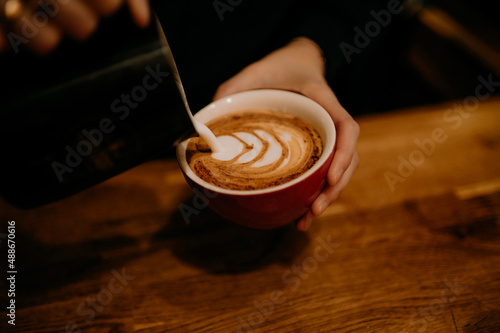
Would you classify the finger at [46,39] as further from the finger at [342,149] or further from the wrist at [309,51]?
the wrist at [309,51]

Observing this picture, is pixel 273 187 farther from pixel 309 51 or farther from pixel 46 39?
pixel 309 51

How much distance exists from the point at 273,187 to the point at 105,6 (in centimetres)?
39

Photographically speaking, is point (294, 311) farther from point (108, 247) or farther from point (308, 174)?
point (108, 247)

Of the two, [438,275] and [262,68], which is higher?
[262,68]

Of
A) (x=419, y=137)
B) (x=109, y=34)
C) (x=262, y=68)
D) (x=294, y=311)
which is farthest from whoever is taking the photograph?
(x=419, y=137)

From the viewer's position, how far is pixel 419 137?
1.09m

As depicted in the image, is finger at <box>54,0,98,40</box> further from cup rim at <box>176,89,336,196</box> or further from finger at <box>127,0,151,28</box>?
cup rim at <box>176,89,336,196</box>

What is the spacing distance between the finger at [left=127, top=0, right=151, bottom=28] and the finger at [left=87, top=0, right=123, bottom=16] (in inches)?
1.0

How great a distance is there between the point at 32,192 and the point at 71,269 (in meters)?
0.34

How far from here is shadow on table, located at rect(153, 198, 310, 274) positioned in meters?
0.79

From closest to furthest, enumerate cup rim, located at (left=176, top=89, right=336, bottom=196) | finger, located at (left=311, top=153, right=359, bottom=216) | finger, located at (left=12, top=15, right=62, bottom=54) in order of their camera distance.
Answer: finger, located at (left=12, top=15, right=62, bottom=54) < cup rim, located at (left=176, top=89, right=336, bottom=196) < finger, located at (left=311, top=153, right=359, bottom=216)


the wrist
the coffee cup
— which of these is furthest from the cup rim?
the wrist

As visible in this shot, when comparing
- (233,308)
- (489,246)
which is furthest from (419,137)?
(233,308)

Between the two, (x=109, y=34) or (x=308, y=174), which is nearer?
(x=109, y=34)
